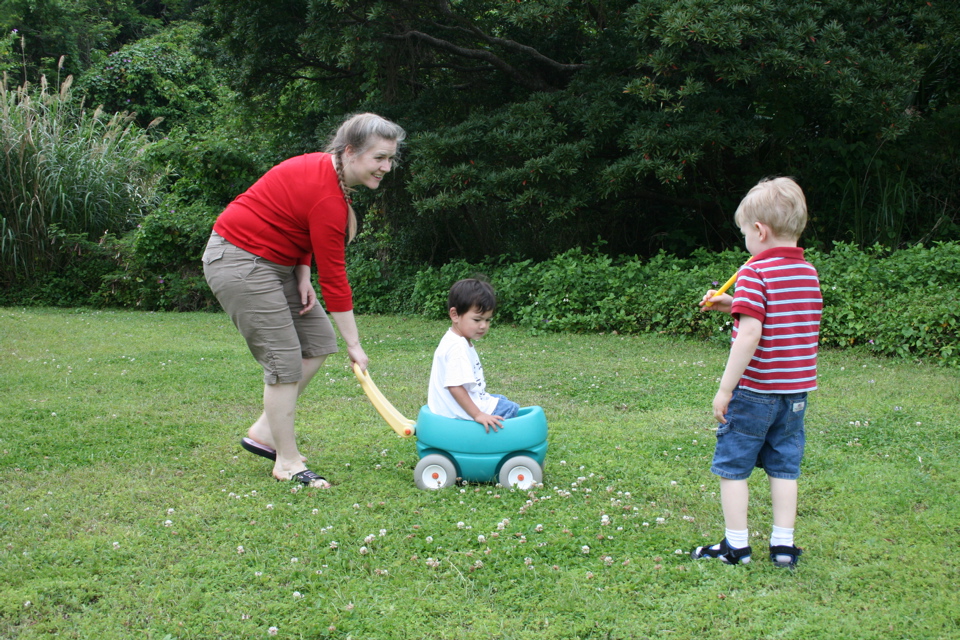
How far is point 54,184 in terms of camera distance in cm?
1216

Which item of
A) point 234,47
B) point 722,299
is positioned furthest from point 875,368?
point 234,47

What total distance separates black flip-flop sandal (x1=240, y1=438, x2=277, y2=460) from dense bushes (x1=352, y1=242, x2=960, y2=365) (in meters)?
5.42

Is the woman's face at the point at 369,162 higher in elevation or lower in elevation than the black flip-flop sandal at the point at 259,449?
higher

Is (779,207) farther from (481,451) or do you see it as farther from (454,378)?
(481,451)

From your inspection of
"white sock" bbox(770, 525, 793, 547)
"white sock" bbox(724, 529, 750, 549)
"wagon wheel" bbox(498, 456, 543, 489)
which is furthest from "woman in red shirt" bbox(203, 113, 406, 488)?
"white sock" bbox(770, 525, 793, 547)

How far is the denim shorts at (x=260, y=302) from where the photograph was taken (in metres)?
3.72

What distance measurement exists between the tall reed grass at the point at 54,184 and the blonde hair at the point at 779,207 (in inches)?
473

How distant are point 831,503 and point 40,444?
431 centimetres

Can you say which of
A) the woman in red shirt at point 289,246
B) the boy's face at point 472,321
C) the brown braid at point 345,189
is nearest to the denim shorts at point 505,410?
the boy's face at point 472,321

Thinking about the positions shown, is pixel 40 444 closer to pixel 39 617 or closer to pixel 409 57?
pixel 39 617

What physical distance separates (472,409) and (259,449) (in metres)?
1.22

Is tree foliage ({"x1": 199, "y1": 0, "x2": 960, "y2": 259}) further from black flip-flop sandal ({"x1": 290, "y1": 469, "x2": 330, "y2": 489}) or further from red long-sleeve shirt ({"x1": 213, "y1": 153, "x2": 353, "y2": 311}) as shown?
black flip-flop sandal ({"x1": 290, "y1": 469, "x2": 330, "y2": 489})

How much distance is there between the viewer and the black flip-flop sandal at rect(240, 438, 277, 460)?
13.5ft

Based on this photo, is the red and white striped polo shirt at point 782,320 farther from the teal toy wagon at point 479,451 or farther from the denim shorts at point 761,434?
the teal toy wagon at point 479,451
